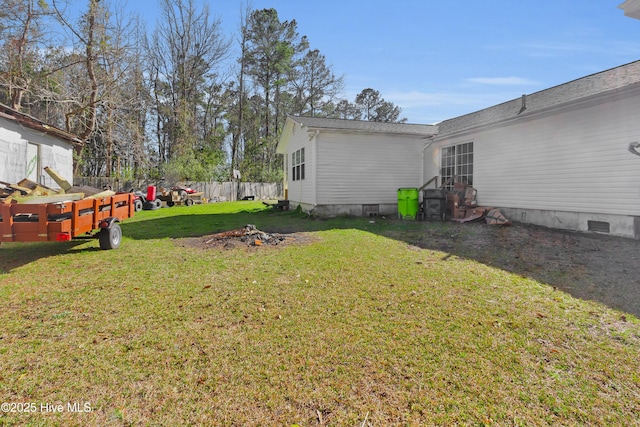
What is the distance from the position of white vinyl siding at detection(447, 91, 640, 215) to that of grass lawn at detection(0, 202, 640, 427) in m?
4.86

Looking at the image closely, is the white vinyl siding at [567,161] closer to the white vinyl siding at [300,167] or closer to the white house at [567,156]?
the white house at [567,156]

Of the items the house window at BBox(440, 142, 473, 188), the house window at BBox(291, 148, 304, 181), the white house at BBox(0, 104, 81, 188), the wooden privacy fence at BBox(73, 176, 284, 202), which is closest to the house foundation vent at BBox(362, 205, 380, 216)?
the house window at BBox(440, 142, 473, 188)

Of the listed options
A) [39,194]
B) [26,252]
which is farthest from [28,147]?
[39,194]

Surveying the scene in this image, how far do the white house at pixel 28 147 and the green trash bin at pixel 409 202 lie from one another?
43.5ft

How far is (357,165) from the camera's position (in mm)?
11352

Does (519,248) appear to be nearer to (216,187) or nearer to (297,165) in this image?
(297,165)

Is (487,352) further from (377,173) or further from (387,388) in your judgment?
(377,173)

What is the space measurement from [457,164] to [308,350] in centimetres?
1061

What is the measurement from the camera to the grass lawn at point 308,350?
186 cm

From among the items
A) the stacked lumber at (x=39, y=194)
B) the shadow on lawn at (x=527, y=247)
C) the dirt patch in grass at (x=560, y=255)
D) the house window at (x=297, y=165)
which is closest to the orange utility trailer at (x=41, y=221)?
the stacked lumber at (x=39, y=194)

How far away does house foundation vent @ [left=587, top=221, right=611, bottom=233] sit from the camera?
7113 millimetres

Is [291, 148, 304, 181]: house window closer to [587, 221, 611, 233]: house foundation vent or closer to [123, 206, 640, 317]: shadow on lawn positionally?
[123, 206, 640, 317]: shadow on lawn

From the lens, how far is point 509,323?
300 centimetres

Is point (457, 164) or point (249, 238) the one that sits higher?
point (457, 164)
